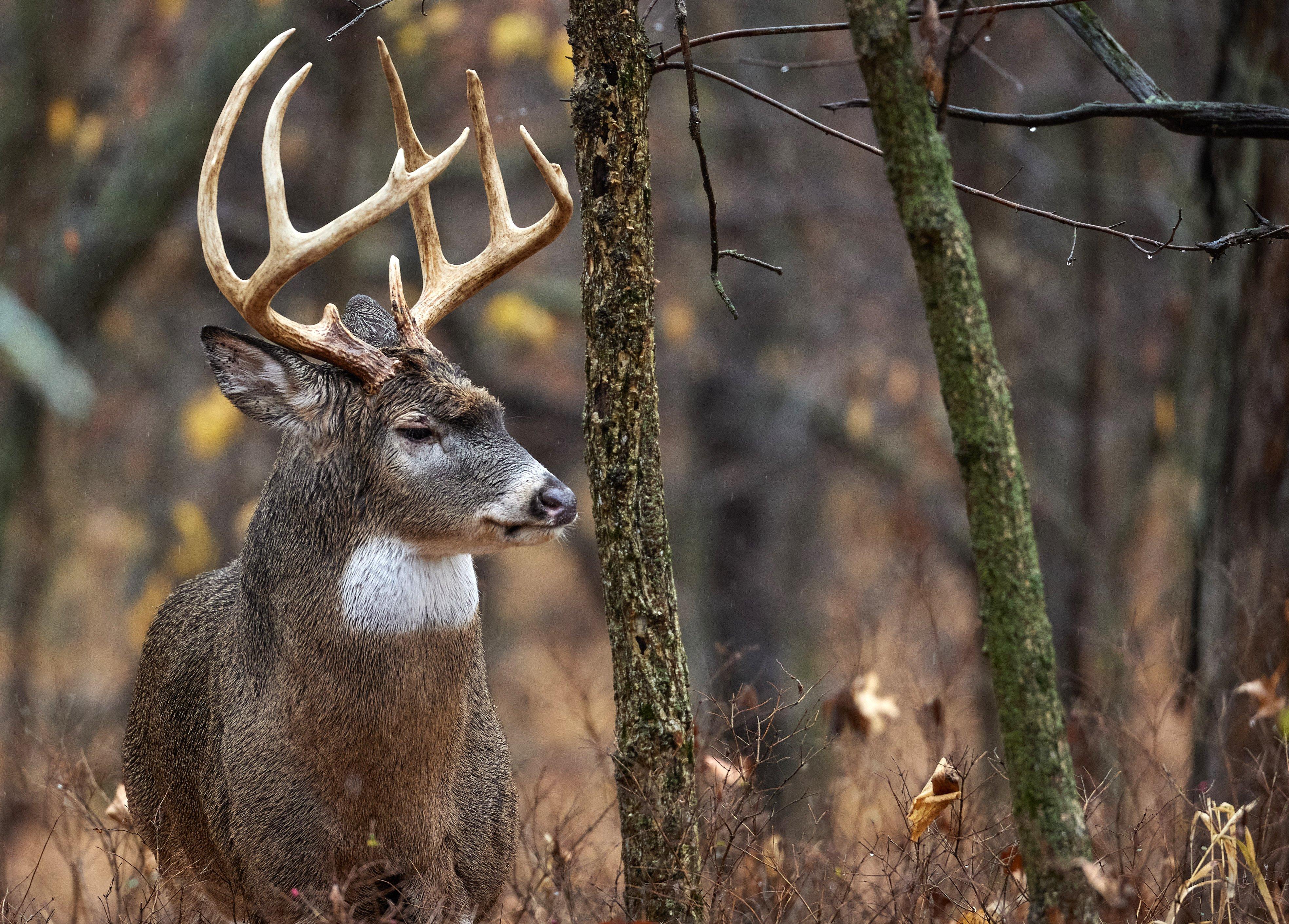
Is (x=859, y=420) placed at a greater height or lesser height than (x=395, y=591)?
lesser

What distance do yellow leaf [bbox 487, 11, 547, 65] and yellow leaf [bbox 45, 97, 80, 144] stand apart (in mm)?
3224

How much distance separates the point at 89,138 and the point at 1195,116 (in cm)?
886

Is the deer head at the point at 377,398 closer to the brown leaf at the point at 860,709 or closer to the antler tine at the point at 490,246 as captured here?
the antler tine at the point at 490,246

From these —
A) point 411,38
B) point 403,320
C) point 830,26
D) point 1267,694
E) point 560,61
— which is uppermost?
point 411,38

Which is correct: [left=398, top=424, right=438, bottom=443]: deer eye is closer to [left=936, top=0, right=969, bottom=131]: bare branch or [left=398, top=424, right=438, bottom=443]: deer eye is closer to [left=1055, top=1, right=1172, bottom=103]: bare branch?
[left=936, top=0, right=969, bottom=131]: bare branch

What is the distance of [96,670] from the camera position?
1634cm

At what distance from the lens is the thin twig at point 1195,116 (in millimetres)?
3357

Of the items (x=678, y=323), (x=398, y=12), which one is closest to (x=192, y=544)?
(x=398, y=12)

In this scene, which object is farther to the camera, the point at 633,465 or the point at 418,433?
the point at 418,433

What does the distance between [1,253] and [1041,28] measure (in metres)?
9.35

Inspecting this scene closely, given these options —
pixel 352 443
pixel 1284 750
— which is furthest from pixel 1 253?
pixel 1284 750

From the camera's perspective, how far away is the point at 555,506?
160 inches

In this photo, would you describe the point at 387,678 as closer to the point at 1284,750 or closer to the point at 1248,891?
Answer: the point at 1248,891

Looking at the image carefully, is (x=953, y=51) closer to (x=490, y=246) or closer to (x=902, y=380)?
(x=490, y=246)
